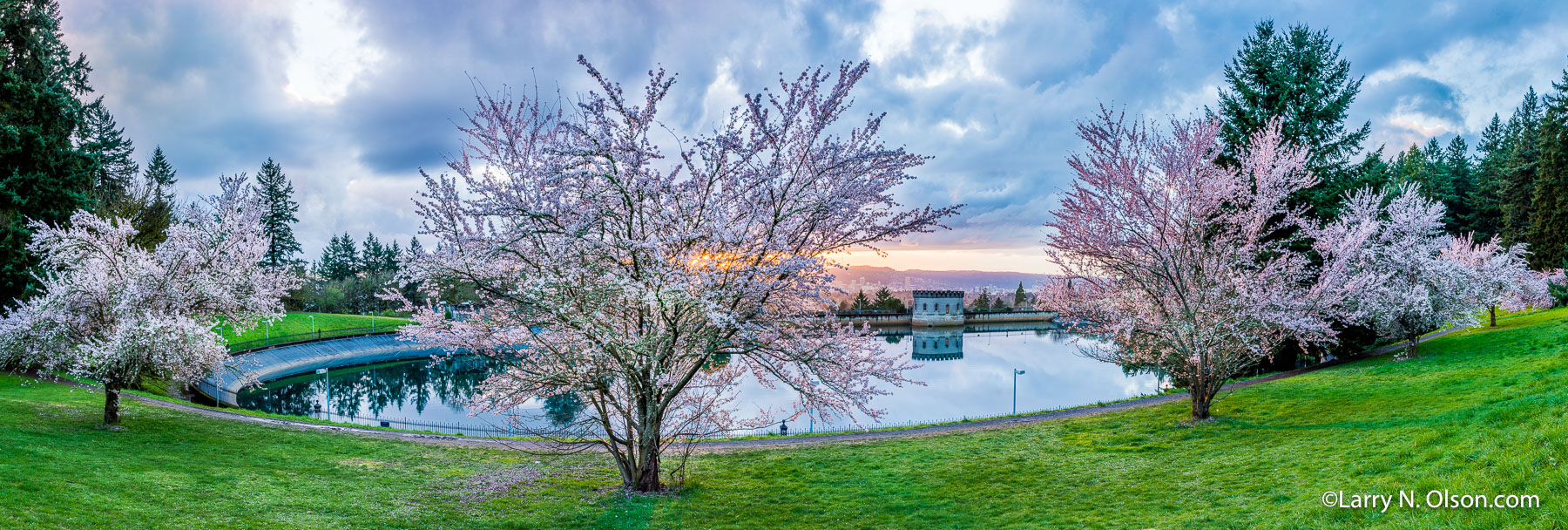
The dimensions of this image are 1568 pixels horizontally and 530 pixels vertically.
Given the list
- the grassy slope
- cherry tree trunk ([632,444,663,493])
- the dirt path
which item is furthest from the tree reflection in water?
cherry tree trunk ([632,444,663,493])

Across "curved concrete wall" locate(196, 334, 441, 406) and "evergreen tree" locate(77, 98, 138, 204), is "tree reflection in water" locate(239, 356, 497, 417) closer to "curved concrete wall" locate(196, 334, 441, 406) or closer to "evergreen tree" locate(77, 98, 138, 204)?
"curved concrete wall" locate(196, 334, 441, 406)

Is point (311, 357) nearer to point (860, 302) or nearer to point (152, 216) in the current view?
point (152, 216)

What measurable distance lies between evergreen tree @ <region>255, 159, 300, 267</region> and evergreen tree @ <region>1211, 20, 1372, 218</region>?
74.3 m

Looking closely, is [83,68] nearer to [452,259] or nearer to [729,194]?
[452,259]

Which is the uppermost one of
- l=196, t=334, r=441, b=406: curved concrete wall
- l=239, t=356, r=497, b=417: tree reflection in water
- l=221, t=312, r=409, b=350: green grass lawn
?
l=221, t=312, r=409, b=350: green grass lawn

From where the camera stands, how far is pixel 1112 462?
12641mm

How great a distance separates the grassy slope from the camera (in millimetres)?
43603

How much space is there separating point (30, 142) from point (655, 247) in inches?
1223

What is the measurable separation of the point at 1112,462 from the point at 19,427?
904 inches

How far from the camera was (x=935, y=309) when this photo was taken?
82.5 m

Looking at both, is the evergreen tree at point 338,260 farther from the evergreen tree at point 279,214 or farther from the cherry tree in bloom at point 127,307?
the cherry tree in bloom at point 127,307

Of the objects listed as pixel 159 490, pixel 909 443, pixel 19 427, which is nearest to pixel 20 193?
pixel 19 427

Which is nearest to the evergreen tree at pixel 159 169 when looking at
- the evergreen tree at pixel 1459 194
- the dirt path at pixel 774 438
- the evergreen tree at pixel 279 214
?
the evergreen tree at pixel 279 214

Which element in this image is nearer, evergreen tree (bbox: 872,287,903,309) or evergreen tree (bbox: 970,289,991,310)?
evergreen tree (bbox: 872,287,903,309)
